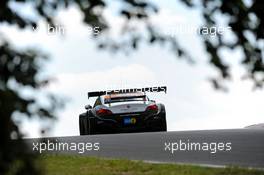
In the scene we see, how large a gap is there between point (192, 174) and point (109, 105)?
216 inches

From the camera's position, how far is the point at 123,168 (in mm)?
9492

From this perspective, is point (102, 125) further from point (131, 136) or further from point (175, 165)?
point (175, 165)

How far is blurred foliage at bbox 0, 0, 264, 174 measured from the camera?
323cm

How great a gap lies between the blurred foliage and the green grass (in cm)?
388

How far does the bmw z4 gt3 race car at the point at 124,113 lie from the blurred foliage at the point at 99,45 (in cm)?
780

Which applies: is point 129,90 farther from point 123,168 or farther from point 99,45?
point 99,45

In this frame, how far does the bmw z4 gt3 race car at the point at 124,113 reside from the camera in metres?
13.5

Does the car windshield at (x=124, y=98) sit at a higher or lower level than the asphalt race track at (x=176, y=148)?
higher

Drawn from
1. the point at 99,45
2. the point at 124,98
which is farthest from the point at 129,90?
the point at 99,45

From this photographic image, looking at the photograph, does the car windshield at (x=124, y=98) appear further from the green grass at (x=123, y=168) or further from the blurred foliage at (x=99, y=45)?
the blurred foliage at (x=99, y=45)

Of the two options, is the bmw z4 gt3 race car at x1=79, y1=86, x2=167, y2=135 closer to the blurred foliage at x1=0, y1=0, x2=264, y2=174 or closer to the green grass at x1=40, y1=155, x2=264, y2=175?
the green grass at x1=40, y1=155, x2=264, y2=175

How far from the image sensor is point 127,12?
4.97 meters

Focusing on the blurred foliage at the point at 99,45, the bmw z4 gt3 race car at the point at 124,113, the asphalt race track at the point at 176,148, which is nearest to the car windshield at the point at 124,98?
the bmw z4 gt3 race car at the point at 124,113

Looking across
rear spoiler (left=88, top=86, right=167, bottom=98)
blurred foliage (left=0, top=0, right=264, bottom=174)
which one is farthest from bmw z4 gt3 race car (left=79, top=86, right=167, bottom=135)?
blurred foliage (left=0, top=0, right=264, bottom=174)
